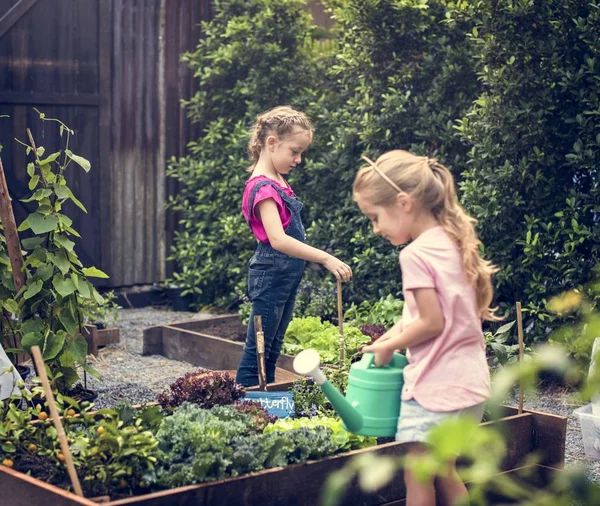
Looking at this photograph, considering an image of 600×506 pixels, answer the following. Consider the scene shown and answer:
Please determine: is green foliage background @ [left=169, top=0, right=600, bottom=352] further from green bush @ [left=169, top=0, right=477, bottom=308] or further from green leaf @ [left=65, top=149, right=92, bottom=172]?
green leaf @ [left=65, top=149, right=92, bottom=172]

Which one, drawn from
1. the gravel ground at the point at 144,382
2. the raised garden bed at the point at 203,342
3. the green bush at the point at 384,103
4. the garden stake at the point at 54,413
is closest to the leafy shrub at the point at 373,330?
the raised garden bed at the point at 203,342

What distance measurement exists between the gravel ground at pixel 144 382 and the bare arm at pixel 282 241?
146 cm

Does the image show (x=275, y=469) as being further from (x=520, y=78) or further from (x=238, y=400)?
(x=520, y=78)

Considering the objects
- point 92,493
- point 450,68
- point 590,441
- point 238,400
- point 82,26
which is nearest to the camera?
point 92,493

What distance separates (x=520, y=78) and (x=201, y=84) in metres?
3.55

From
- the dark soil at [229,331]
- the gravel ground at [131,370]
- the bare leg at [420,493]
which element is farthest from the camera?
Result: the dark soil at [229,331]

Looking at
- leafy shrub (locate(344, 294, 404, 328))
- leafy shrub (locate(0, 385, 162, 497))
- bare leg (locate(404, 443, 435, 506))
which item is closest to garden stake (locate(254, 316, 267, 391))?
leafy shrub (locate(0, 385, 162, 497))

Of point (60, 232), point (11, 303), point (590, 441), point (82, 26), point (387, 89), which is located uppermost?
point (82, 26)

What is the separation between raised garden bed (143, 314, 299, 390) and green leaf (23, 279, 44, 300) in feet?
6.67

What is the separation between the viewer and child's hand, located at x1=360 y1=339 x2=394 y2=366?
2781 millimetres

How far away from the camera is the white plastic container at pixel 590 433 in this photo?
4.20m

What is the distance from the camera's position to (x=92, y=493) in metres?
2.90

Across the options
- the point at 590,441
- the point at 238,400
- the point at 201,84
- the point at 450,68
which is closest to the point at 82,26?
the point at 201,84

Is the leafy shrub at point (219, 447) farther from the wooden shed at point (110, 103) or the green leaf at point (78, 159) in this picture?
the wooden shed at point (110, 103)
